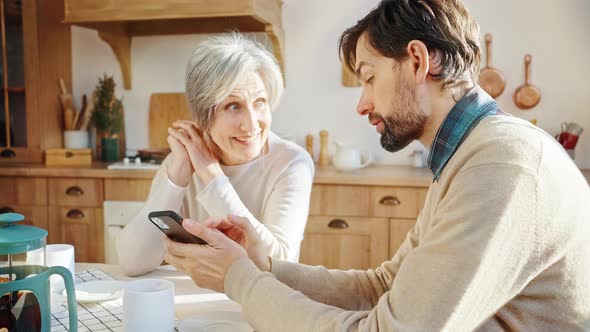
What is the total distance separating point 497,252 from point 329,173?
6.56 feet

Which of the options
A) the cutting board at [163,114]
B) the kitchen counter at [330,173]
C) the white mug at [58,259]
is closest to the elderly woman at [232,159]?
the white mug at [58,259]

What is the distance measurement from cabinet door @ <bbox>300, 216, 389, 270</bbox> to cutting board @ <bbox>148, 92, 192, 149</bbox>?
1.09 m

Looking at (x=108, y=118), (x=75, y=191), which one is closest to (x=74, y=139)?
(x=108, y=118)

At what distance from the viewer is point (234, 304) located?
124 centimetres

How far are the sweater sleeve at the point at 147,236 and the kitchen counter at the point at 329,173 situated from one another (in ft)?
3.49

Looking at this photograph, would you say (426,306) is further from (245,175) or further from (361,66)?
(245,175)

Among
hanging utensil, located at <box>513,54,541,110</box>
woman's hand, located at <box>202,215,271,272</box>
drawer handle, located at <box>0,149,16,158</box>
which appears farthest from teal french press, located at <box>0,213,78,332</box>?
hanging utensil, located at <box>513,54,541,110</box>

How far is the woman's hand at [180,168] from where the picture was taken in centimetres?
171

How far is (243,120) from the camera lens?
1.70 metres

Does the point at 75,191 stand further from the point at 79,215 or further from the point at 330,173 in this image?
the point at 330,173

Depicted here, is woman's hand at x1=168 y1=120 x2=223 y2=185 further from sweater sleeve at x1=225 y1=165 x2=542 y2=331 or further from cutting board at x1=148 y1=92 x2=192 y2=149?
cutting board at x1=148 y1=92 x2=192 y2=149

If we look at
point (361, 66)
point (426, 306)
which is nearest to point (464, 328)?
point (426, 306)

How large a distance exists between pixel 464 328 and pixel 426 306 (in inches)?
2.7

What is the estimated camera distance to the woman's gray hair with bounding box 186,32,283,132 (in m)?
1.66
